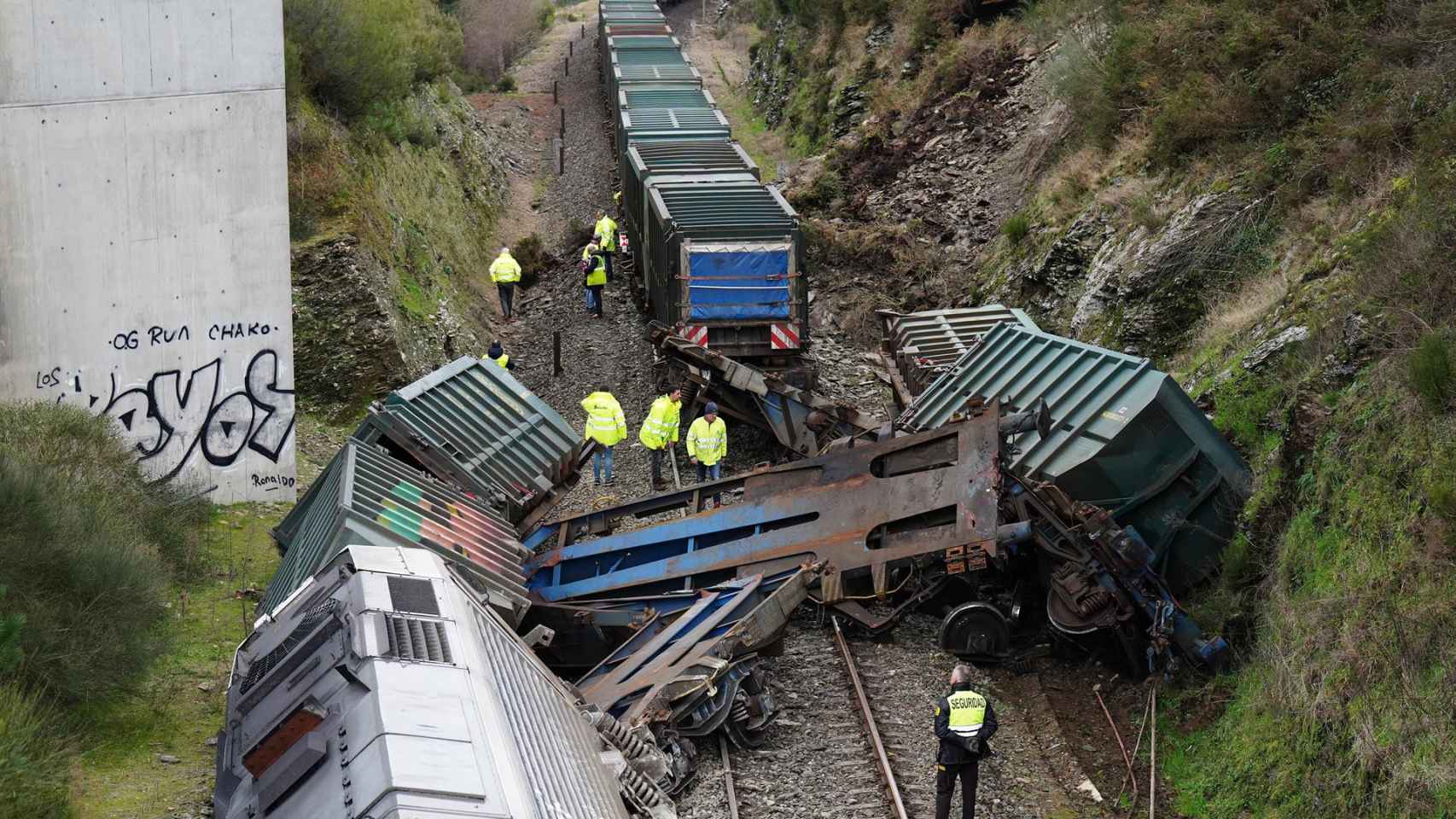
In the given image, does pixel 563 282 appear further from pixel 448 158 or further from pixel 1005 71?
pixel 1005 71

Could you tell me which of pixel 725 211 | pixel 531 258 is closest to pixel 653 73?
pixel 531 258

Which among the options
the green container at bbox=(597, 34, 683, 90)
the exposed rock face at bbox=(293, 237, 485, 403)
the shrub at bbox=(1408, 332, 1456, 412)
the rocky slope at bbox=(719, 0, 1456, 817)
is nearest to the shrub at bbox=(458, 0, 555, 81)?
the green container at bbox=(597, 34, 683, 90)

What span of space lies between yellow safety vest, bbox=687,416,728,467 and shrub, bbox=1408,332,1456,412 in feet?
25.5

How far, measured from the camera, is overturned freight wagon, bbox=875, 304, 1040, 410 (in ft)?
55.1

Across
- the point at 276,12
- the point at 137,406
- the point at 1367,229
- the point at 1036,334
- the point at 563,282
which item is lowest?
the point at 563,282

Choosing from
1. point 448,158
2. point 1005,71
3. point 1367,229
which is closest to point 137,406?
point 1367,229

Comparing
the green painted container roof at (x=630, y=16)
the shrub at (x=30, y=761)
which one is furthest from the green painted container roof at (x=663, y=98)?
the shrub at (x=30, y=761)

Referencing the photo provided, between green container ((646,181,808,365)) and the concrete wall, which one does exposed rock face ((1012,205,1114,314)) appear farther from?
the concrete wall

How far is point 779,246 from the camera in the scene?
720 inches

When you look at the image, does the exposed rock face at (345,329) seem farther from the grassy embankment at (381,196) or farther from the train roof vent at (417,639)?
the train roof vent at (417,639)

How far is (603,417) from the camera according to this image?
53.5 feet

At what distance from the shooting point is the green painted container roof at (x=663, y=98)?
3222 cm

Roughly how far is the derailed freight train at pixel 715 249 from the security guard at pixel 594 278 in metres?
0.72

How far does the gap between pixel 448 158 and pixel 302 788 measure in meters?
24.7
